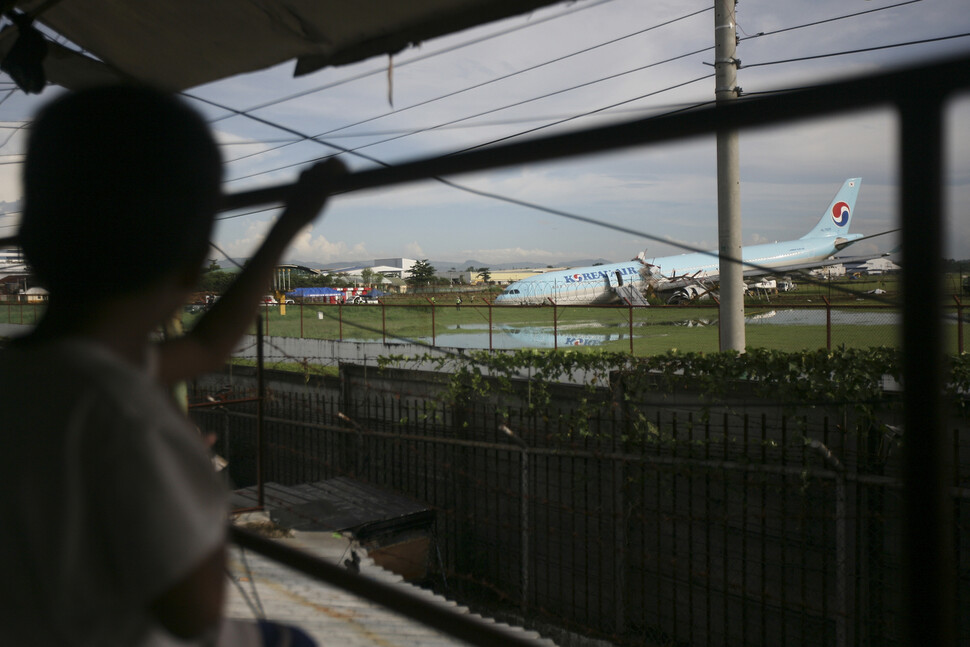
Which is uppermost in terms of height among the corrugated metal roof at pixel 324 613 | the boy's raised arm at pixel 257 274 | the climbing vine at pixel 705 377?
the boy's raised arm at pixel 257 274

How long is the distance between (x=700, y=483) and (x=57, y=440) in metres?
5.22

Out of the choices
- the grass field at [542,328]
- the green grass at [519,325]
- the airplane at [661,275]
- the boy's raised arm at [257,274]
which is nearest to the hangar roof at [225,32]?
the boy's raised arm at [257,274]

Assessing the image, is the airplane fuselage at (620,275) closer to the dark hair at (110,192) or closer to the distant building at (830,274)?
the distant building at (830,274)

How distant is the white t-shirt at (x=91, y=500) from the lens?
0.52 meters

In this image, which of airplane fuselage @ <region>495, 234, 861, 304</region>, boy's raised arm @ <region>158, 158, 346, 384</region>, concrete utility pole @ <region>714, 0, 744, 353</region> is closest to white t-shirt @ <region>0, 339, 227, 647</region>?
boy's raised arm @ <region>158, 158, 346, 384</region>

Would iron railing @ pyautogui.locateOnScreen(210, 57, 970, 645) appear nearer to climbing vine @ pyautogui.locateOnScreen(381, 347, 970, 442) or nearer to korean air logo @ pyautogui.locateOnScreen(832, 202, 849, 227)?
climbing vine @ pyautogui.locateOnScreen(381, 347, 970, 442)

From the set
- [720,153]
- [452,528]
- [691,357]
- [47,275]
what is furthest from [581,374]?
[47,275]

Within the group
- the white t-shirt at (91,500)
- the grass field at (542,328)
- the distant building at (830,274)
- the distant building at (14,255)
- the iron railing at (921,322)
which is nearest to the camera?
the white t-shirt at (91,500)

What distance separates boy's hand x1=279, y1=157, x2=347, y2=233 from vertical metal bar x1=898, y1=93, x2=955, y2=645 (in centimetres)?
78

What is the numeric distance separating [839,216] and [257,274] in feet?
82.5

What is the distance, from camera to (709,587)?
4879mm

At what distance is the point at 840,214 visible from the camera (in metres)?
22.3

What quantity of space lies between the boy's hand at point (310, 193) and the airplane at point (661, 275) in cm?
2036

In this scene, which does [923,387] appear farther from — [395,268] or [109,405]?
[395,268]
